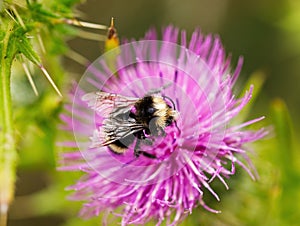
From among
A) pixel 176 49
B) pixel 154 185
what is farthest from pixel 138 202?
pixel 176 49

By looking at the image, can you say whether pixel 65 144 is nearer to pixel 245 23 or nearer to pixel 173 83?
pixel 173 83

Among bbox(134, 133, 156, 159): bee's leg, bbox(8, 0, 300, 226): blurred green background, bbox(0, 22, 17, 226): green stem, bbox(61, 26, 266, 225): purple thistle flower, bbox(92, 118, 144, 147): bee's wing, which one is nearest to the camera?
bbox(0, 22, 17, 226): green stem

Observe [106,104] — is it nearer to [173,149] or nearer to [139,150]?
[139,150]

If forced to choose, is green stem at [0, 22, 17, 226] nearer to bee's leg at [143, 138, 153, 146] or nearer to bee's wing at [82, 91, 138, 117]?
bee's wing at [82, 91, 138, 117]

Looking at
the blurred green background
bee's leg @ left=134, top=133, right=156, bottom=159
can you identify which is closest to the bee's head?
bee's leg @ left=134, top=133, right=156, bottom=159

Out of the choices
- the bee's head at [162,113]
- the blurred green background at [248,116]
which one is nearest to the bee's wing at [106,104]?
the bee's head at [162,113]

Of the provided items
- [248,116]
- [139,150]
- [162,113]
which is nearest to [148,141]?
[139,150]

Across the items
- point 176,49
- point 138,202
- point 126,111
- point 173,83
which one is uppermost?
point 176,49
